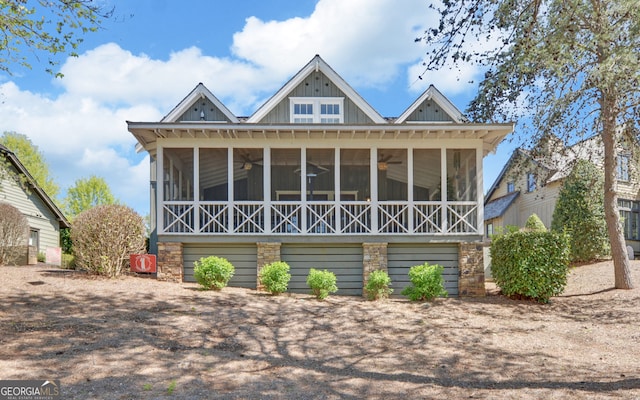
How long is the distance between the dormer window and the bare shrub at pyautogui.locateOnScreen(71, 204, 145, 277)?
21.2 ft

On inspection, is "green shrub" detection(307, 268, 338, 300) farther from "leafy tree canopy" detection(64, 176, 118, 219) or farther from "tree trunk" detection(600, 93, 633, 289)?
"leafy tree canopy" detection(64, 176, 118, 219)

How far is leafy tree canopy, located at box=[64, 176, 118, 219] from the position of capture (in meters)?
37.6

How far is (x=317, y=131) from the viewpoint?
42.0 feet

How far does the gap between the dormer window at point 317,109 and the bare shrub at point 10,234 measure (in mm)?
9373

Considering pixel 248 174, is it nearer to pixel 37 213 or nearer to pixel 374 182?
pixel 374 182

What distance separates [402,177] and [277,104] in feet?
16.2

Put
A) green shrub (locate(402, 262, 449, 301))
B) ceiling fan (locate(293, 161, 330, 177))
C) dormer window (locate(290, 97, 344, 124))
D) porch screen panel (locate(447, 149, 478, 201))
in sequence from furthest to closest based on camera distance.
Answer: dormer window (locate(290, 97, 344, 124))
ceiling fan (locate(293, 161, 330, 177))
porch screen panel (locate(447, 149, 478, 201))
green shrub (locate(402, 262, 449, 301))

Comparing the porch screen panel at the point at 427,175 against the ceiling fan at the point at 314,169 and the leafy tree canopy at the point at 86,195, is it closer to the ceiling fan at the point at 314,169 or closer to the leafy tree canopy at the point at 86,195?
the ceiling fan at the point at 314,169

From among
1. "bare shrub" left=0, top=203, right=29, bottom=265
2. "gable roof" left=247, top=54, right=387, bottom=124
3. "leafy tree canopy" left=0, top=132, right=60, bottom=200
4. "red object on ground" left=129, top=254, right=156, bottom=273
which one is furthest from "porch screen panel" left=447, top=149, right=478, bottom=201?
"leafy tree canopy" left=0, top=132, right=60, bottom=200

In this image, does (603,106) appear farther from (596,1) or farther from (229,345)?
(229,345)

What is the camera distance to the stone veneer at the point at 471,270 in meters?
12.8

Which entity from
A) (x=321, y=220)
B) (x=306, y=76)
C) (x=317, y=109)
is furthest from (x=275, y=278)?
(x=306, y=76)

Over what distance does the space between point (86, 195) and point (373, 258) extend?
3150 cm

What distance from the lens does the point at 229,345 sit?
7730mm
